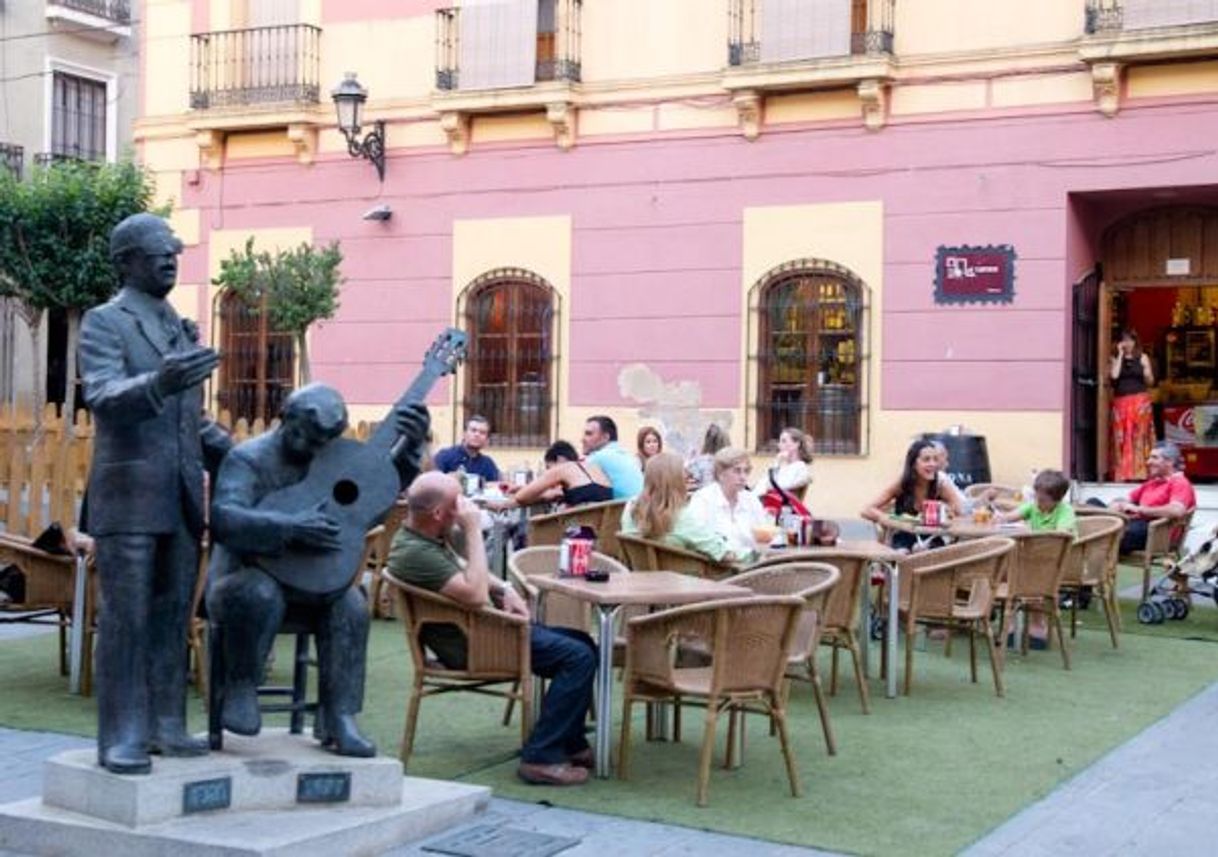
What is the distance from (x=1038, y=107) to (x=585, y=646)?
1111cm

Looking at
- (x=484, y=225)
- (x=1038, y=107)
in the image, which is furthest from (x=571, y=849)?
(x=484, y=225)

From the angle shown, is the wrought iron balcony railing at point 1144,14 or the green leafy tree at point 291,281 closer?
the wrought iron balcony railing at point 1144,14

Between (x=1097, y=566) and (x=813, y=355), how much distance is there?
23.6 feet

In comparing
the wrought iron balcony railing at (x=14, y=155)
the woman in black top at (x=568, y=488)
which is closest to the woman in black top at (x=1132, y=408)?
the woman in black top at (x=568, y=488)

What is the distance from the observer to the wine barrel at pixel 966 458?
15.8 meters

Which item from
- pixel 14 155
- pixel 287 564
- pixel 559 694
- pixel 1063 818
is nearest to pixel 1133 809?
pixel 1063 818

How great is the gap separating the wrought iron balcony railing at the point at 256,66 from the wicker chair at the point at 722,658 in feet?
47.1

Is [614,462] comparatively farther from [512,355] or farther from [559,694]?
[512,355]

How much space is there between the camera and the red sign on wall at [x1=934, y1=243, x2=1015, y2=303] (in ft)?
53.7

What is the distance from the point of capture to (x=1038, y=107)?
640 inches

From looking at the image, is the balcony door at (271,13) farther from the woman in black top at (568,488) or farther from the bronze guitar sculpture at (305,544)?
the bronze guitar sculpture at (305,544)

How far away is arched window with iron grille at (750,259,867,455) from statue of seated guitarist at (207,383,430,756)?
11.6 meters

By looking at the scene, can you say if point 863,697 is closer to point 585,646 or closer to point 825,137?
point 585,646

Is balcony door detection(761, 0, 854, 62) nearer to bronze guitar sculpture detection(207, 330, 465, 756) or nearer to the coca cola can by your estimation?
the coca cola can
